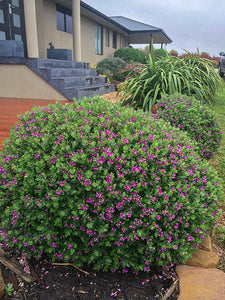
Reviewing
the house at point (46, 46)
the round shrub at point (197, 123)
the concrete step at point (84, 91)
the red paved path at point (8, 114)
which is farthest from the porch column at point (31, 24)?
the round shrub at point (197, 123)

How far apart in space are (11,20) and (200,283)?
11.7 metres

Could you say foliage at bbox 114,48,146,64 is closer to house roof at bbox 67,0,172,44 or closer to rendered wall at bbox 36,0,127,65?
house roof at bbox 67,0,172,44

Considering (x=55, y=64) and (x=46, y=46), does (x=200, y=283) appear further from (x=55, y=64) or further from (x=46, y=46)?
(x=46, y=46)

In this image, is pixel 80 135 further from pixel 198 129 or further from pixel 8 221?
pixel 198 129

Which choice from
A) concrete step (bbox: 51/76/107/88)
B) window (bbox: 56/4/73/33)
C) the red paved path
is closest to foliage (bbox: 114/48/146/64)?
window (bbox: 56/4/73/33)

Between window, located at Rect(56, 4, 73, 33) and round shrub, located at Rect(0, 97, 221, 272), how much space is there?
525 inches

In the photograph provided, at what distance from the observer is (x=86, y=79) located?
32.1 feet

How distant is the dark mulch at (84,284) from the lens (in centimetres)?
173

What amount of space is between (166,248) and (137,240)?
21 centimetres

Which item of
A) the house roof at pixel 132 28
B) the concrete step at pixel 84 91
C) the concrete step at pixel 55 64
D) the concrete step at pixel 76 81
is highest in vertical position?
the house roof at pixel 132 28

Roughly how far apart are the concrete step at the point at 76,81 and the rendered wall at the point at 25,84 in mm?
369

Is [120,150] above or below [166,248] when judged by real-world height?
above

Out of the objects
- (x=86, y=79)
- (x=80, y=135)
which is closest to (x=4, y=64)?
(x=86, y=79)

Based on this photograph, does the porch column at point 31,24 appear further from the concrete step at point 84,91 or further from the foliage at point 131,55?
the foliage at point 131,55
